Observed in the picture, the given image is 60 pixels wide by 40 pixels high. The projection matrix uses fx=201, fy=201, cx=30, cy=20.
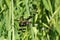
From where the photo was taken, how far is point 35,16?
22.5 inches

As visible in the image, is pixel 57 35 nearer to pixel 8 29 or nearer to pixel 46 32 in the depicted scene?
pixel 46 32

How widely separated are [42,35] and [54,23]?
5 cm

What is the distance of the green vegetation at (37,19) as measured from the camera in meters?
0.52

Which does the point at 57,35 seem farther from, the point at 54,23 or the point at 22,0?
the point at 22,0

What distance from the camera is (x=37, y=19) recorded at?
0.58 metres

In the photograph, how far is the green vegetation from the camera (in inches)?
20.5

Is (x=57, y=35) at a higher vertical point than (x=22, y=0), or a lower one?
lower

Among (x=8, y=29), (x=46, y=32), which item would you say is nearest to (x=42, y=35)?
(x=46, y=32)

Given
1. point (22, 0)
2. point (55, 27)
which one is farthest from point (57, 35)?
point (22, 0)

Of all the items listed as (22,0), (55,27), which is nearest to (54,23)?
(55,27)

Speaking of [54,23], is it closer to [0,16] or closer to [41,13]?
Answer: [41,13]

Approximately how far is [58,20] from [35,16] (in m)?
0.07

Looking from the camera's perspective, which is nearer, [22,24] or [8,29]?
[8,29]

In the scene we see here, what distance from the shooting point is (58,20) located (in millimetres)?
551
